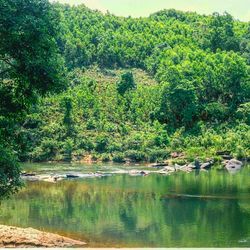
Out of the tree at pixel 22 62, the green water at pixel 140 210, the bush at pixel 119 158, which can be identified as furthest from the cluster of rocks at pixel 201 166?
the tree at pixel 22 62

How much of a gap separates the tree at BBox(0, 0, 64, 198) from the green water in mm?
7860

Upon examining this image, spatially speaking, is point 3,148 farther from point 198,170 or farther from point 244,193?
point 198,170

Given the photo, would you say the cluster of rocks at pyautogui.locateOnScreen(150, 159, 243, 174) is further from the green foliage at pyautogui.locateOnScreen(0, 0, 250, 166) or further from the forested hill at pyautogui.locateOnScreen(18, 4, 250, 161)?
the green foliage at pyautogui.locateOnScreen(0, 0, 250, 166)

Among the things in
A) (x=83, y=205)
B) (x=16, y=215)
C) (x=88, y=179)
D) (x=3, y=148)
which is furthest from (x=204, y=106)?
(x=3, y=148)

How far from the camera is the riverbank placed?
17764 mm

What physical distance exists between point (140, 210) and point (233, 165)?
23.4 metres

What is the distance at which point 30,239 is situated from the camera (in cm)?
1828

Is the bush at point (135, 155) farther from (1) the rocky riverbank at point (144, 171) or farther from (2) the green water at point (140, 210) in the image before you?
(2) the green water at point (140, 210)

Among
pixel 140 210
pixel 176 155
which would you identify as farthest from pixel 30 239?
pixel 176 155

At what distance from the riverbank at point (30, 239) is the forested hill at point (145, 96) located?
34.1 m

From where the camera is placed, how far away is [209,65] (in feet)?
240

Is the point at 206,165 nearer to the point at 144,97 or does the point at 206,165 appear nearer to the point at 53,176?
the point at 53,176

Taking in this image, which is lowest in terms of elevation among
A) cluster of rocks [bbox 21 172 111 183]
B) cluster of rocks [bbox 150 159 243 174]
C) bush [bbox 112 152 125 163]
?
cluster of rocks [bbox 21 172 111 183]

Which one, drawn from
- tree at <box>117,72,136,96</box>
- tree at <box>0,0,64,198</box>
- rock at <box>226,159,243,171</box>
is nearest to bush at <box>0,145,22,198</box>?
tree at <box>0,0,64,198</box>
